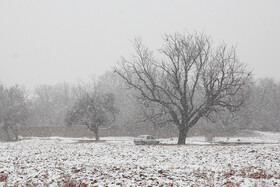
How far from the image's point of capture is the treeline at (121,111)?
172 feet

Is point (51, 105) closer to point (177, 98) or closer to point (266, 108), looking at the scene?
point (266, 108)

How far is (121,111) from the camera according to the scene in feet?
244

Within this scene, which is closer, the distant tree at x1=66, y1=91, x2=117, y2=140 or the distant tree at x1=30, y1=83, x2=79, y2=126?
the distant tree at x1=66, y1=91, x2=117, y2=140

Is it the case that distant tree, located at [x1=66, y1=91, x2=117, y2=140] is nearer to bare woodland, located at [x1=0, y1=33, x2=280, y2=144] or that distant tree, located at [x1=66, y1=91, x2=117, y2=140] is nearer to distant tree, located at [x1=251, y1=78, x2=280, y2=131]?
A: bare woodland, located at [x1=0, y1=33, x2=280, y2=144]

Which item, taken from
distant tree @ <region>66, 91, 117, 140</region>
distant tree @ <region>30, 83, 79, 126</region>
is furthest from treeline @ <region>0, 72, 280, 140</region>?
distant tree @ <region>66, 91, 117, 140</region>

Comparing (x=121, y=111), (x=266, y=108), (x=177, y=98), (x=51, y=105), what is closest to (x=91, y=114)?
(x=177, y=98)

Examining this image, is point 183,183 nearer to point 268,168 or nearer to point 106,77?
point 268,168

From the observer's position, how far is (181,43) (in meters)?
27.7

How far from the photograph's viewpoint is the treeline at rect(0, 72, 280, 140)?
172 feet

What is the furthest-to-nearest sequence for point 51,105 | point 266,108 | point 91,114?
1. point 51,105
2. point 266,108
3. point 91,114

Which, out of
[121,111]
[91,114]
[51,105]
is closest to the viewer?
[91,114]

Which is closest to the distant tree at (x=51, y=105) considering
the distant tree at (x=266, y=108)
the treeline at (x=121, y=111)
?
the treeline at (x=121, y=111)

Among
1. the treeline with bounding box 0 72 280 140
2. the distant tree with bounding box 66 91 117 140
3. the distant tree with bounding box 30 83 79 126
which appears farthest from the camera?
the distant tree with bounding box 30 83 79 126

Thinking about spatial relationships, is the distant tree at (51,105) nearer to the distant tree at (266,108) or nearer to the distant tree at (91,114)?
the distant tree at (91,114)
